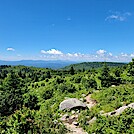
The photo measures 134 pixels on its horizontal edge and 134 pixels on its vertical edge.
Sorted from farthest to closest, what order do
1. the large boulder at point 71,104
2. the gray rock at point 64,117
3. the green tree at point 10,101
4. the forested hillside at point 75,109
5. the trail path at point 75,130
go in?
1. the green tree at point 10,101
2. the large boulder at point 71,104
3. the gray rock at point 64,117
4. the trail path at point 75,130
5. the forested hillside at point 75,109

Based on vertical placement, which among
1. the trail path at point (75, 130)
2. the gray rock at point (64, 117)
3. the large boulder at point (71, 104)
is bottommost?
the trail path at point (75, 130)

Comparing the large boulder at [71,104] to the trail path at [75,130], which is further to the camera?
the large boulder at [71,104]

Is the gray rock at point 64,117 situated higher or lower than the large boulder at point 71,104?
lower

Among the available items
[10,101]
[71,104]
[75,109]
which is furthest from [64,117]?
[10,101]

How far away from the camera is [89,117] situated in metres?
39.8

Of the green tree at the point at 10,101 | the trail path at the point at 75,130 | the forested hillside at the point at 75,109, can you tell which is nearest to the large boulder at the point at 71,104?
the forested hillside at the point at 75,109

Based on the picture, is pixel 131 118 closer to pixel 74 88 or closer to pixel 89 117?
pixel 89 117

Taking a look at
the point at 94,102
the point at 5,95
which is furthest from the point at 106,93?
the point at 5,95

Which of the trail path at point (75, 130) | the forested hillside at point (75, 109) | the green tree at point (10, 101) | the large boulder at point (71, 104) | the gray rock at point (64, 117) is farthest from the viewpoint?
the green tree at point (10, 101)

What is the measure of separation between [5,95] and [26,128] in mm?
37226

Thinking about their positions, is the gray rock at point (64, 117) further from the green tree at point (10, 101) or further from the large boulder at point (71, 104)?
the green tree at point (10, 101)

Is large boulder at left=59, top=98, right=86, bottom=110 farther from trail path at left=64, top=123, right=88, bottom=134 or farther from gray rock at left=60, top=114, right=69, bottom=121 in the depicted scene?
trail path at left=64, top=123, right=88, bottom=134

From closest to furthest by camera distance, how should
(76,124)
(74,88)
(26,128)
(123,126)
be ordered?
1. (26,128)
2. (123,126)
3. (76,124)
4. (74,88)

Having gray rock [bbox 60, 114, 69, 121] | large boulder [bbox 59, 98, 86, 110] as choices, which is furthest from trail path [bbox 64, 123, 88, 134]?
large boulder [bbox 59, 98, 86, 110]
